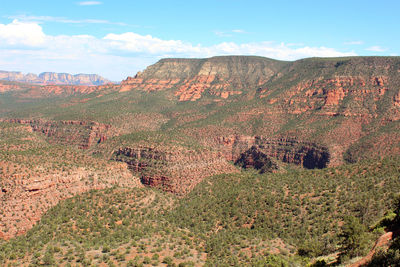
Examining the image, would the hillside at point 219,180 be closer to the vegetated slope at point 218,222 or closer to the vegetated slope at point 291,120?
the vegetated slope at point 218,222

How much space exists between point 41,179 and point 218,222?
32.8 metres

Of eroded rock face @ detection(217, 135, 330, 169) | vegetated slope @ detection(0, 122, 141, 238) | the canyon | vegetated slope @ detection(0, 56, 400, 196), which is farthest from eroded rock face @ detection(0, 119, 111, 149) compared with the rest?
eroded rock face @ detection(217, 135, 330, 169)

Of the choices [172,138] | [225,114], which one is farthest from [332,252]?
Answer: [225,114]

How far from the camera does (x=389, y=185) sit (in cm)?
5462

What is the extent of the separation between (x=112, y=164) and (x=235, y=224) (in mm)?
31945

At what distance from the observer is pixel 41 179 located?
57.9m

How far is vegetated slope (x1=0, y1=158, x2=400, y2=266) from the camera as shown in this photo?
4591 cm

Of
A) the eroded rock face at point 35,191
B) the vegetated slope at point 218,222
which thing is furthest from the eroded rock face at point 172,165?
the eroded rock face at point 35,191

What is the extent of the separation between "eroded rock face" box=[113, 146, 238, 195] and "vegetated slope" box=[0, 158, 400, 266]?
270 inches

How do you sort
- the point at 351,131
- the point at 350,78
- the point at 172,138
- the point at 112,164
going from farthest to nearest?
1. the point at 350,78
2. the point at 351,131
3. the point at 172,138
4. the point at 112,164

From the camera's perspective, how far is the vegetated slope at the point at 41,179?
2077 inches

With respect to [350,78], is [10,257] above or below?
below

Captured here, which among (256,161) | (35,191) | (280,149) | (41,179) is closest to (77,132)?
(256,161)

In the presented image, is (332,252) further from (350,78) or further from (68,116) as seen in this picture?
(68,116)
